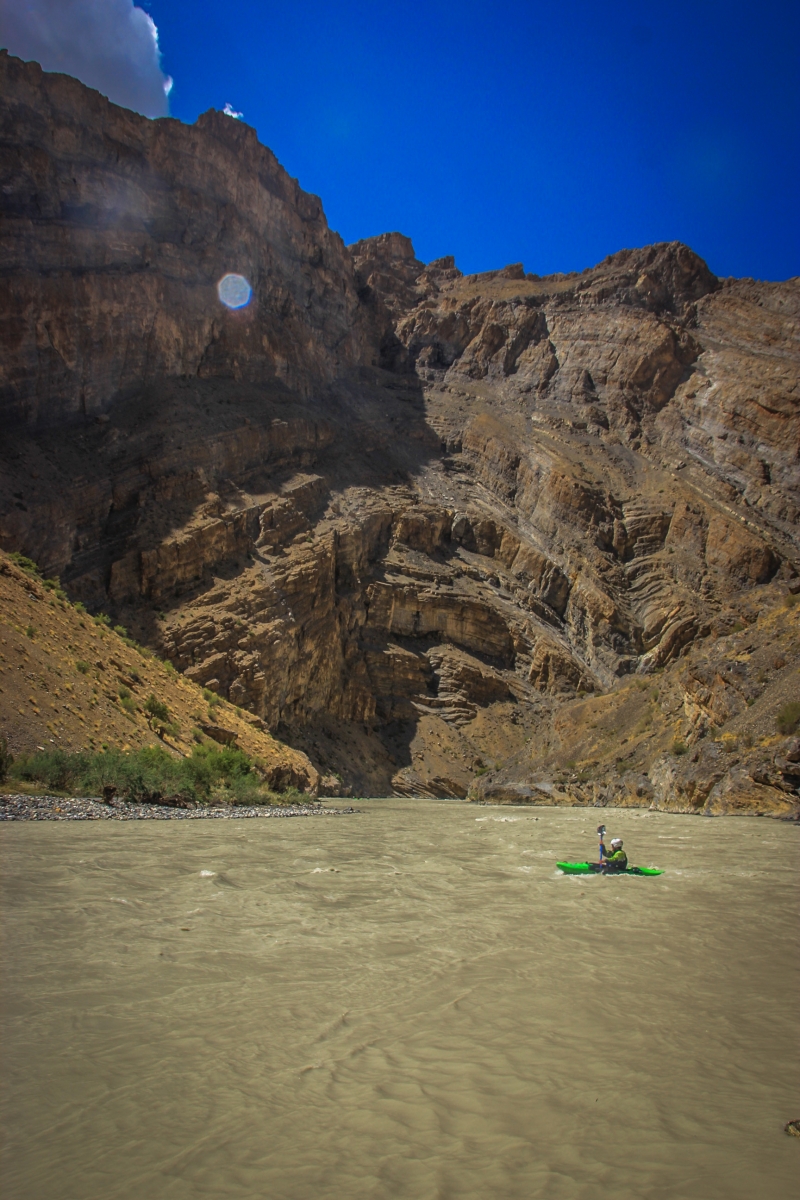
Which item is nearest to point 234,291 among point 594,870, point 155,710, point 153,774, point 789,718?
point 155,710

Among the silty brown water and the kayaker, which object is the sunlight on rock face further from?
the silty brown water

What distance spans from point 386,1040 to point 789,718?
23064 mm

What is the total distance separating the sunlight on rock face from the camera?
5738 cm

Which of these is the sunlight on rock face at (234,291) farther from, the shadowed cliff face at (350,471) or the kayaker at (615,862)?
the kayaker at (615,862)

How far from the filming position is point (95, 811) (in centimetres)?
1545

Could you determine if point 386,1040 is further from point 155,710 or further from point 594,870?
point 155,710

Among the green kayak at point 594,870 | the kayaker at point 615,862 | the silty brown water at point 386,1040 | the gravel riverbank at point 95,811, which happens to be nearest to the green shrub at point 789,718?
the green kayak at point 594,870

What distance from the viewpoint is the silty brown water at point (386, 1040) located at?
3273mm

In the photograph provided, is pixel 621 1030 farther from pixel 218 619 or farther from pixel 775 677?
pixel 218 619

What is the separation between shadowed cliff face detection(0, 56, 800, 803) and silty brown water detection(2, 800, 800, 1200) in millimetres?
24083

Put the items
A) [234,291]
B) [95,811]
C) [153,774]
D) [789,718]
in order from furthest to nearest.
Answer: [234,291]
[789,718]
[153,774]
[95,811]

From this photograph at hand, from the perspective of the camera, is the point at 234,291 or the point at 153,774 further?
the point at 234,291

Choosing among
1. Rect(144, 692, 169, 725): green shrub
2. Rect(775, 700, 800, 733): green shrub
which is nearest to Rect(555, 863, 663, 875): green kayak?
Rect(775, 700, 800, 733): green shrub

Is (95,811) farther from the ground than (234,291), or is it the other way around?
(234,291)
